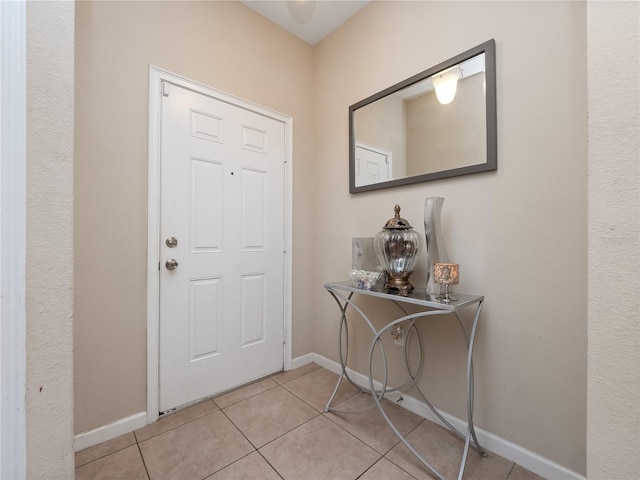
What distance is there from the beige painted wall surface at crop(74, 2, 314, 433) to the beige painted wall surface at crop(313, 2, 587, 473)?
4.84 feet

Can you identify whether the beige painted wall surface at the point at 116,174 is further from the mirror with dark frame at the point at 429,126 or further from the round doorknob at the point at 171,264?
the mirror with dark frame at the point at 429,126

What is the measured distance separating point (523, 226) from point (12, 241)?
1.89 m

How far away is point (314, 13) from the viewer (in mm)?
2082

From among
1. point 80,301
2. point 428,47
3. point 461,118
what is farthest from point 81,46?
point 461,118

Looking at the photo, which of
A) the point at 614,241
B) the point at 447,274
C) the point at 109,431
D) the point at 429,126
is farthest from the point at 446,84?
the point at 109,431

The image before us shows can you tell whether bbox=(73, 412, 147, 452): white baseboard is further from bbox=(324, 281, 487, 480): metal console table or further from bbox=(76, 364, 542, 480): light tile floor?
bbox=(324, 281, 487, 480): metal console table

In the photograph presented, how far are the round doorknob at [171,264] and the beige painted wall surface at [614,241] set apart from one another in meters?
1.94

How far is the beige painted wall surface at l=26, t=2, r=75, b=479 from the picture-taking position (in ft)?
2.35

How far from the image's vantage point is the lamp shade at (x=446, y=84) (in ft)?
4.98

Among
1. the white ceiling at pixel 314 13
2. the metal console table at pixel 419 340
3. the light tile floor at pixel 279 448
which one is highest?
the white ceiling at pixel 314 13

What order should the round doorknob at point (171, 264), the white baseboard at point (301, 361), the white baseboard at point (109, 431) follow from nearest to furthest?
the white baseboard at point (109, 431), the round doorknob at point (171, 264), the white baseboard at point (301, 361)

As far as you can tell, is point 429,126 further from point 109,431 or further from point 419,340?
point 109,431

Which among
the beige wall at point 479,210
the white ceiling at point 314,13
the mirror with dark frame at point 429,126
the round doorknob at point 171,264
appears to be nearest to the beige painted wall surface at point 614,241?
the beige wall at point 479,210

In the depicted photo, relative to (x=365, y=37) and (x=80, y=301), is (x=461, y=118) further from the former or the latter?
(x=80, y=301)
